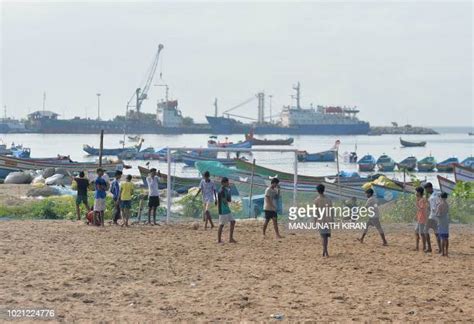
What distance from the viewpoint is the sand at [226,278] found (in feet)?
28.7

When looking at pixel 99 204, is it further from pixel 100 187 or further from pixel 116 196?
pixel 116 196

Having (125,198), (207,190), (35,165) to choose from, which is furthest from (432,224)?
(35,165)

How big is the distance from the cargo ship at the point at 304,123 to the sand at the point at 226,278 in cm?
13470

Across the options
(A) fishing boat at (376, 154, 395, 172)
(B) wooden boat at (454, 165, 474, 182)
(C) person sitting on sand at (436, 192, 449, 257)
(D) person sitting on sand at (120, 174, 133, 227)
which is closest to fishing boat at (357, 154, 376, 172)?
(A) fishing boat at (376, 154, 395, 172)

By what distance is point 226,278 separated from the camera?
10648mm

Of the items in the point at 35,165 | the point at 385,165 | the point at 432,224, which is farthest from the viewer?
the point at 385,165

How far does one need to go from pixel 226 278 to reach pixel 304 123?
5514 inches

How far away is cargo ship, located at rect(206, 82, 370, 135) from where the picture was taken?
150 meters

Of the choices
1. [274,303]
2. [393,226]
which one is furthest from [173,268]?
[393,226]

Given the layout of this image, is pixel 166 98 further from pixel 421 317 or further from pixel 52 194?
pixel 421 317

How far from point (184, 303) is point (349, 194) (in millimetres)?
16517

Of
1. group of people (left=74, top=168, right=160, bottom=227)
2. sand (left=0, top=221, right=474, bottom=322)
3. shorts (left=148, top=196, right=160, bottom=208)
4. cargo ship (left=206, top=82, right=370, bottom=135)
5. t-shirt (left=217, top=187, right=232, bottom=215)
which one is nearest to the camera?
sand (left=0, top=221, right=474, bottom=322)

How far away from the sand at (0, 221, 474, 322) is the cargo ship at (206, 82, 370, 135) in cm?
13470

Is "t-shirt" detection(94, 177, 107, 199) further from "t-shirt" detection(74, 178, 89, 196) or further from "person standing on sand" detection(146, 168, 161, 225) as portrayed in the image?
"person standing on sand" detection(146, 168, 161, 225)
